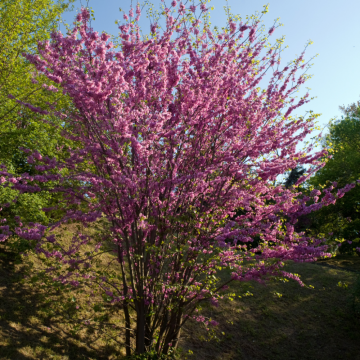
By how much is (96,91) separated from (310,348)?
31.3ft

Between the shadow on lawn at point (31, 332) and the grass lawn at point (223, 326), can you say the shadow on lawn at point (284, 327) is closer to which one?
the grass lawn at point (223, 326)

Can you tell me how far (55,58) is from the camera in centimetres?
482

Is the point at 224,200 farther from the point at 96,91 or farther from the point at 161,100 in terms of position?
the point at 96,91

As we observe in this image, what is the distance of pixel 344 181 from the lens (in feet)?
55.8

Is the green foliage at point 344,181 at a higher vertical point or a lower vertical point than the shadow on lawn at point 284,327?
higher

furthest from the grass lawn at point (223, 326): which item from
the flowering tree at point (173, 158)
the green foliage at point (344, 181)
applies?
the green foliage at point (344, 181)

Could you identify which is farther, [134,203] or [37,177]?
[134,203]

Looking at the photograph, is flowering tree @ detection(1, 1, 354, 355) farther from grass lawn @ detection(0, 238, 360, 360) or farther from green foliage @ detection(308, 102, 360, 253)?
green foliage @ detection(308, 102, 360, 253)

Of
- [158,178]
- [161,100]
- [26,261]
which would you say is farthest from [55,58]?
[26,261]

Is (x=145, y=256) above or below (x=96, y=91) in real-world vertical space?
below

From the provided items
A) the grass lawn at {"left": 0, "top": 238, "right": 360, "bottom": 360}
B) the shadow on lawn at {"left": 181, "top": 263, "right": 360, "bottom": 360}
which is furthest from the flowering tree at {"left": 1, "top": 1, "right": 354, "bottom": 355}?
the shadow on lawn at {"left": 181, "top": 263, "right": 360, "bottom": 360}

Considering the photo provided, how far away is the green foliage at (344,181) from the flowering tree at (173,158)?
10.7m

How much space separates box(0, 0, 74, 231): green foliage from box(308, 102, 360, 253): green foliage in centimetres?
1351

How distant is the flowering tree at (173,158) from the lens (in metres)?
4.66
